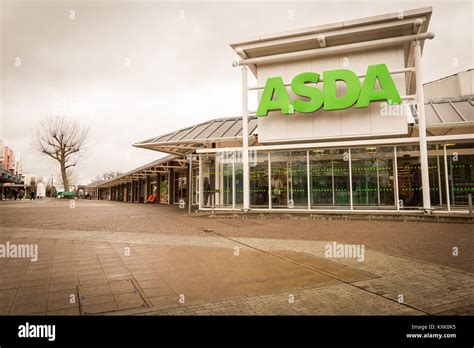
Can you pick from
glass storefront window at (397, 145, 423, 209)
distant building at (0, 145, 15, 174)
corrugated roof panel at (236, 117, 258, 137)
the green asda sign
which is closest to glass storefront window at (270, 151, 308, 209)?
the green asda sign

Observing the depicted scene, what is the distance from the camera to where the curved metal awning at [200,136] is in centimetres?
2044

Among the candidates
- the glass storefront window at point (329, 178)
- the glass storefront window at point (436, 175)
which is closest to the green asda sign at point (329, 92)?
the glass storefront window at point (329, 178)

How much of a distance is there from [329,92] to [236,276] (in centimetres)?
1182

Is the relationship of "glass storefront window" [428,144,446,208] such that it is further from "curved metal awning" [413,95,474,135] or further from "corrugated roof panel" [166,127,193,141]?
"corrugated roof panel" [166,127,193,141]

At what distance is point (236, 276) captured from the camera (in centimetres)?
500

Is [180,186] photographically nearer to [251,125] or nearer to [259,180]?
[251,125]

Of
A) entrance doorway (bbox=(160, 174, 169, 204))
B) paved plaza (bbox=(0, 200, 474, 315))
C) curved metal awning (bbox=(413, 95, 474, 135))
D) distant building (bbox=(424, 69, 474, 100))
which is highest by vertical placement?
distant building (bbox=(424, 69, 474, 100))

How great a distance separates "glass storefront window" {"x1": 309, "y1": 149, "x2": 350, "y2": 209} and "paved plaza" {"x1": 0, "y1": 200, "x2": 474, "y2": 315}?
567 cm

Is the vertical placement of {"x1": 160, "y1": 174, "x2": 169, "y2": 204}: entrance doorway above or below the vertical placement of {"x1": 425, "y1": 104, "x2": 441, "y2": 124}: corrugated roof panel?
below

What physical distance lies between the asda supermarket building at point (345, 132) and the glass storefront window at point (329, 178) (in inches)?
1.8

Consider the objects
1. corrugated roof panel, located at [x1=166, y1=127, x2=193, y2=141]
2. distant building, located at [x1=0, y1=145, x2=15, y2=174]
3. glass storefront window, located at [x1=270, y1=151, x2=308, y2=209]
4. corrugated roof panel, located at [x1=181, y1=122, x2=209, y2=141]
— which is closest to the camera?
glass storefront window, located at [x1=270, y1=151, x2=308, y2=209]

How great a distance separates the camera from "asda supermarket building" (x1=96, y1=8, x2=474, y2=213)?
43.9 ft

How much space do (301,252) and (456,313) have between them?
11.5 ft

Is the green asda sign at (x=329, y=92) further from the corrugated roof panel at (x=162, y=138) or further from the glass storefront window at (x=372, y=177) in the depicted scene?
the corrugated roof panel at (x=162, y=138)
